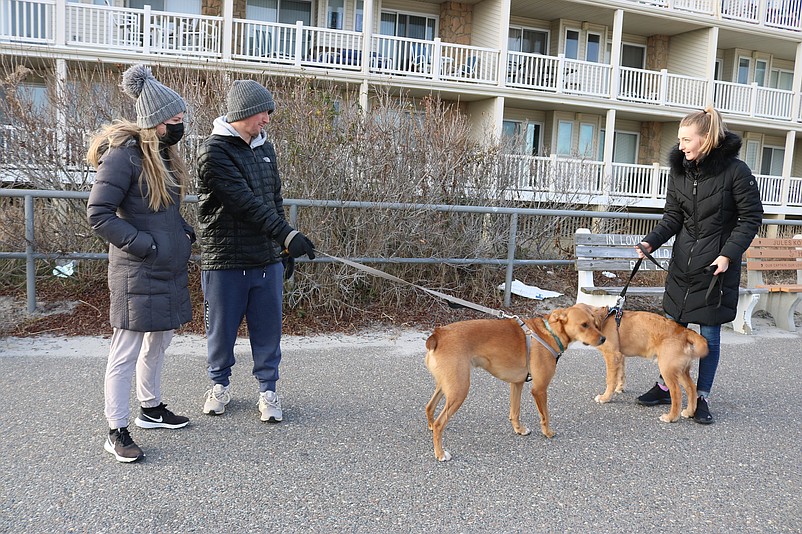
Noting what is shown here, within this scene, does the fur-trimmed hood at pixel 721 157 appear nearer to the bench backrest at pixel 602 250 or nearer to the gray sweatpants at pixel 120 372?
the bench backrest at pixel 602 250

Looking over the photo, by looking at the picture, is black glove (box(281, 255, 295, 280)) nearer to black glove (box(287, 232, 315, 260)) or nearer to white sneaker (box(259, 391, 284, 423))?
black glove (box(287, 232, 315, 260))

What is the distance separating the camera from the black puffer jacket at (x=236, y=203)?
3.88m

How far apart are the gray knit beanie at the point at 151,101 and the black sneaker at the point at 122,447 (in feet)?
5.63

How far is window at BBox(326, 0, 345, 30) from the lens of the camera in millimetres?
18078

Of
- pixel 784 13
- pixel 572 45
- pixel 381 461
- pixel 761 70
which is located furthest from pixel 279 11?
pixel 761 70

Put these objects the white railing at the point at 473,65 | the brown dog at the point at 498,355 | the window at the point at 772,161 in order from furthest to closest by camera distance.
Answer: the window at the point at 772,161, the white railing at the point at 473,65, the brown dog at the point at 498,355

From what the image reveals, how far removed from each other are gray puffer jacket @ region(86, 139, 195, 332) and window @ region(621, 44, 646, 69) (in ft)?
68.5

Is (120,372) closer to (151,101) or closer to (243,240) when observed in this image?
(243,240)

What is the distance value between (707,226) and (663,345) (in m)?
0.89

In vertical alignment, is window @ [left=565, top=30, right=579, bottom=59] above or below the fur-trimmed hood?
above

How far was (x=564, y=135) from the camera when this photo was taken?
2036 cm

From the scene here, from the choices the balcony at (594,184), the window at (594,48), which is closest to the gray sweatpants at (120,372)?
the balcony at (594,184)

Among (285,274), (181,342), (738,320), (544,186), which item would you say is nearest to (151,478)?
(285,274)

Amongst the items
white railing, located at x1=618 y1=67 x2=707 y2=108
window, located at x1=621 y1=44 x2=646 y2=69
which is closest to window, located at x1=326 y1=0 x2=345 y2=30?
white railing, located at x1=618 y1=67 x2=707 y2=108
